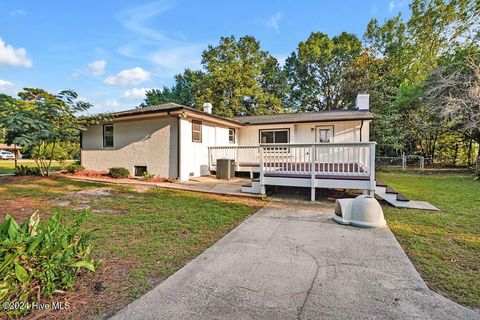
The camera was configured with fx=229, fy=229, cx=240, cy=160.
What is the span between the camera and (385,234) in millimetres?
4000

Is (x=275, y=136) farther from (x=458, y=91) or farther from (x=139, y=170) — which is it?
(x=458, y=91)

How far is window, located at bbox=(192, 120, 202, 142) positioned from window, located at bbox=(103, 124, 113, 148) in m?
4.54

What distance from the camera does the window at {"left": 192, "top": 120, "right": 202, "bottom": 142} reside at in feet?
32.8

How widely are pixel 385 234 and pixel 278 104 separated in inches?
904

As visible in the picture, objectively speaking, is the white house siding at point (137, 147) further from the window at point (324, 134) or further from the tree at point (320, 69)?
the tree at point (320, 69)

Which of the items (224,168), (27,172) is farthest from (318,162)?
(27,172)

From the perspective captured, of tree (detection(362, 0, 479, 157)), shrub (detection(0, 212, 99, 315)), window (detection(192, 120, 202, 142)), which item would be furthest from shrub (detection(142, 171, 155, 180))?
tree (detection(362, 0, 479, 157))

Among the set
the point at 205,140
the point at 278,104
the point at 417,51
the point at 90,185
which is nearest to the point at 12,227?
the point at 90,185

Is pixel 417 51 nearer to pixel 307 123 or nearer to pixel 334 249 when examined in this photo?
pixel 307 123

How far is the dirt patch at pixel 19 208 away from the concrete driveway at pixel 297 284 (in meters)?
4.17

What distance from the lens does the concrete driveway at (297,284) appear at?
201 cm

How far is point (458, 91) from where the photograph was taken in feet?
46.1

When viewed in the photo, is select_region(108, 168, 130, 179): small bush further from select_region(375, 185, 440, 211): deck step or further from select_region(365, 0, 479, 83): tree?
select_region(365, 0, 479, 83): tree

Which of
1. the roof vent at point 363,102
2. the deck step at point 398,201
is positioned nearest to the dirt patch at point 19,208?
the deck step at point 398,201
